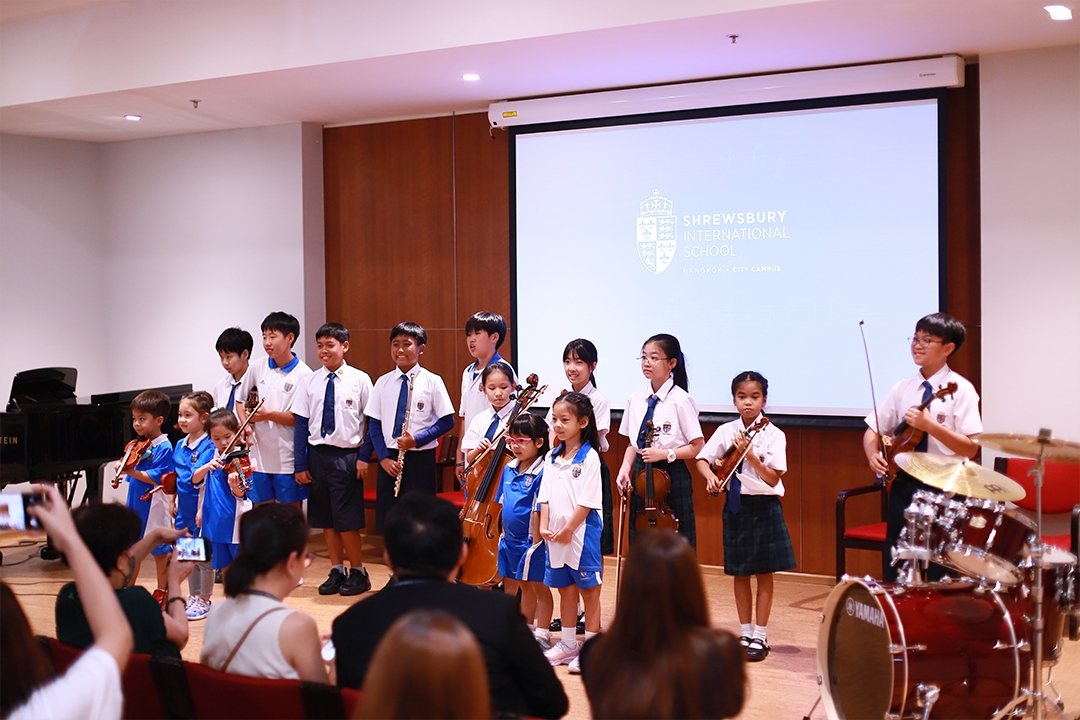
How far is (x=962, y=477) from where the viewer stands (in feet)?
9.46

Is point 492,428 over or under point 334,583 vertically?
over

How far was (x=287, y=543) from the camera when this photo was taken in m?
2.12

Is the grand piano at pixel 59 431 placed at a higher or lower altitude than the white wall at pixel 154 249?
lower

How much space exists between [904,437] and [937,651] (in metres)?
1.38

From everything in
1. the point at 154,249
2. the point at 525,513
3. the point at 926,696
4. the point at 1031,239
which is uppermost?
the point at 154,249

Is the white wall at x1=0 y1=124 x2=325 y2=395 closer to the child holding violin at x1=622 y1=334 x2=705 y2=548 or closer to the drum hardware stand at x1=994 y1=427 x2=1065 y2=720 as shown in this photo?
the child holding violin at x1=622 y1=334 x2=705 y2=548

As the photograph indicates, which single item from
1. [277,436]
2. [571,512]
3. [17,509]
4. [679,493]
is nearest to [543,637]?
[571,512]

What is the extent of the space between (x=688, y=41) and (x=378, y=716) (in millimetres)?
3946

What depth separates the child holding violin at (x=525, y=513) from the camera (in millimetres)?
3805

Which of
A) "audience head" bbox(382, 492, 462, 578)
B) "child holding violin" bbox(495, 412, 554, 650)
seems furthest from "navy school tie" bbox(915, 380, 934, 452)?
"audience head" bbox(382, 492, 462, 578)

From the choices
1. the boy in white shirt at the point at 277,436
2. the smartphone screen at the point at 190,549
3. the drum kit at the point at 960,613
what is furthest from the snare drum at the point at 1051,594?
the boy in white shirt at the point at 277,436

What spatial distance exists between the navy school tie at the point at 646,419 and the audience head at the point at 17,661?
3.01 m

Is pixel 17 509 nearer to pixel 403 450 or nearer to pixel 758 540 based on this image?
pixel 758 540

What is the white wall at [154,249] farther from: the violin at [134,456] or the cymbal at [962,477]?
the cymbal at [962,477]
